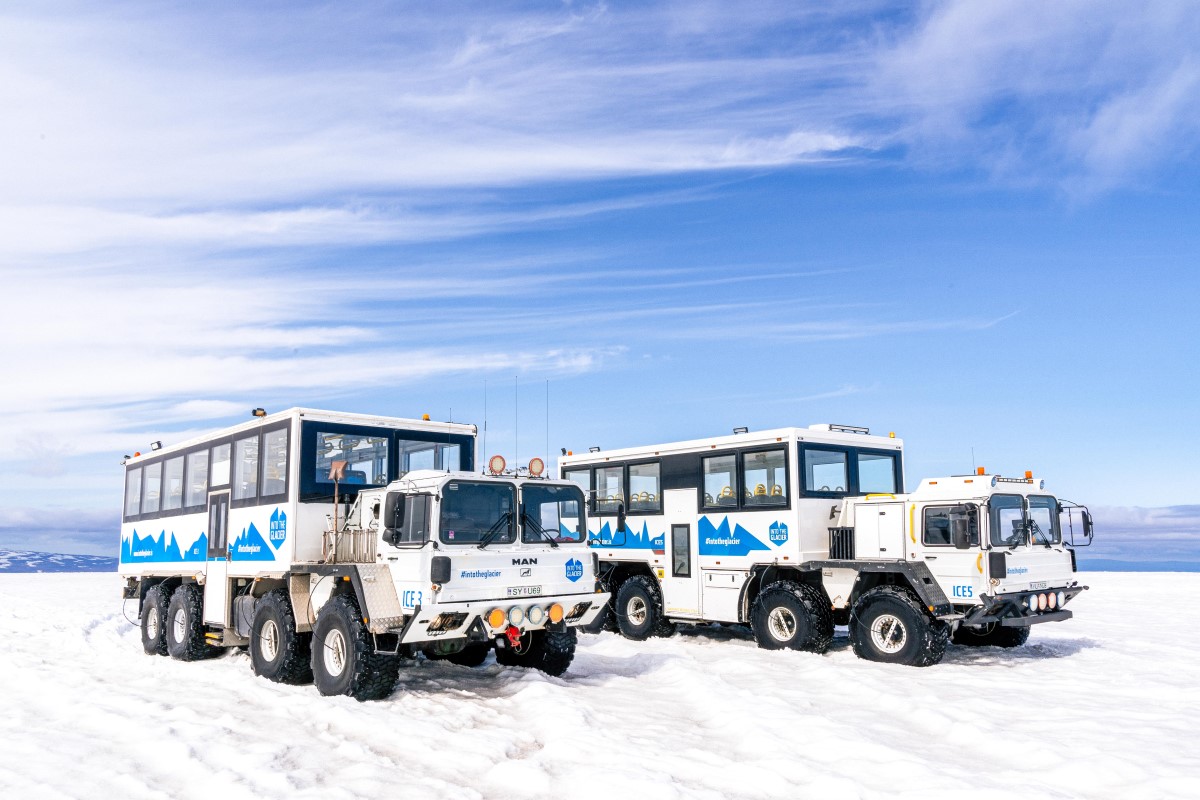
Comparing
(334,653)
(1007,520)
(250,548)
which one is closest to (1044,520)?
(1007,520)

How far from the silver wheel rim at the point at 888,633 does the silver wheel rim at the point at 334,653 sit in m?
7.49


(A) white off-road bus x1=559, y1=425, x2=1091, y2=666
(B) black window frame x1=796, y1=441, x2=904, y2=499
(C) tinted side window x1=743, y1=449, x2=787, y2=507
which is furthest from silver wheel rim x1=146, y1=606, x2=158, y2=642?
(B) black window frame x1=796, y1=441, x2=904, y2=499

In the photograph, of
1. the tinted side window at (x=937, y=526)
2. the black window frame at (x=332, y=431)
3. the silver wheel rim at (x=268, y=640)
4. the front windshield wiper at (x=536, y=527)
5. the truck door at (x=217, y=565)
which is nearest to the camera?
the front windshield wiper at (x=536, y=527)

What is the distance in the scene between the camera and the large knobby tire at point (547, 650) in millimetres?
12430

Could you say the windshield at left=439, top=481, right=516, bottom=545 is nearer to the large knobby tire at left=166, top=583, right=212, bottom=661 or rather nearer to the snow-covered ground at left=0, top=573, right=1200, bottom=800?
the snow-covered ground at left=0, top=573, right=1200, bottom=800

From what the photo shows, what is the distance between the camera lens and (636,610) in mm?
18078

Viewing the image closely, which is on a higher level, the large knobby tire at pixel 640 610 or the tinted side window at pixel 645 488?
the tinted side window at pixel 645 488

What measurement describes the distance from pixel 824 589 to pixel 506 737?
7461 millimetres

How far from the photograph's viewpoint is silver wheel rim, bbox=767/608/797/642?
50.2ft

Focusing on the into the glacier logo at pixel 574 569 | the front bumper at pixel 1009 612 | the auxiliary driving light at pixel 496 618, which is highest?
the into the glacier logo at pixel 574 569

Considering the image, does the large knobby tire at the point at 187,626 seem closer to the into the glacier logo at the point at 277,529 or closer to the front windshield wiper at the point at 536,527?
the into the glacier logo at the point at 277,529

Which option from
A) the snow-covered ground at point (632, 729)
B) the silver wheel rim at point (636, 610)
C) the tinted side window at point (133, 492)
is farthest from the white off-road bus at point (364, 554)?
the silver wheel rim at point (636, 610)

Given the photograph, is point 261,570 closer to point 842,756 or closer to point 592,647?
point 592,647

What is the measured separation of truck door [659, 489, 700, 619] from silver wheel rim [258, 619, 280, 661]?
7085 millimetres
